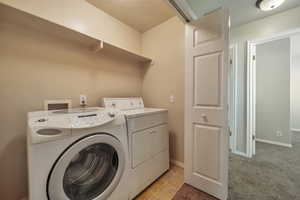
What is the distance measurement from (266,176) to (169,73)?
1.98 m

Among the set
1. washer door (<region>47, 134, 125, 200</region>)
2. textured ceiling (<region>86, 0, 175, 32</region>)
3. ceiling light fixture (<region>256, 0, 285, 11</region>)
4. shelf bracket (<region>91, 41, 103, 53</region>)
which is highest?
textured ceiling (<region>86, 0, 175, 32</region>)

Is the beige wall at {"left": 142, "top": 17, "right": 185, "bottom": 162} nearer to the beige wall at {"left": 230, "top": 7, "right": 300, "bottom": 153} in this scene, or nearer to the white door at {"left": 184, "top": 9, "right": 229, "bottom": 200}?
the white door at {"left": 184, "top": 9, "right": 229, "bottom": 200}

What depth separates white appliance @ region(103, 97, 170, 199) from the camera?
1336 mm

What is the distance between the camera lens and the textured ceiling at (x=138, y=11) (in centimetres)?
171

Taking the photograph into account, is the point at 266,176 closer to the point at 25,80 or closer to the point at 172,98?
the point at 172,98

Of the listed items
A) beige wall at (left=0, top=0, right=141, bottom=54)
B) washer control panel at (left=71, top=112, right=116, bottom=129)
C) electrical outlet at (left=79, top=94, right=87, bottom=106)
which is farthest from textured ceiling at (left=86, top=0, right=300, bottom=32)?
washer control panel at (left=71, top=112, right=116, bottom=129)

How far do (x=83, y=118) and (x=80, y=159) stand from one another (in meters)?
0.36

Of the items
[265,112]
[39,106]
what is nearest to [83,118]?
[39,106]

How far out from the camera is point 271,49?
2.93m

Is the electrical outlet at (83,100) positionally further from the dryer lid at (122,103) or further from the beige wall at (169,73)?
the beige wall at (169,73)

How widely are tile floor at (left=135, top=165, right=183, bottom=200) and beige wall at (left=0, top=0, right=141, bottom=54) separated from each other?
2.13 m

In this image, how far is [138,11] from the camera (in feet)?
6.19

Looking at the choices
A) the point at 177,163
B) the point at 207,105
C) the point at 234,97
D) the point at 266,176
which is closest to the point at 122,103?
the point at 207,105

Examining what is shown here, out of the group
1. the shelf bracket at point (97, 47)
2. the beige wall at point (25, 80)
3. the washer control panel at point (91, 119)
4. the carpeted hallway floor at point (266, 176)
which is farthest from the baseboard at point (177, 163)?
the shelf bracket at point (97, 47)
